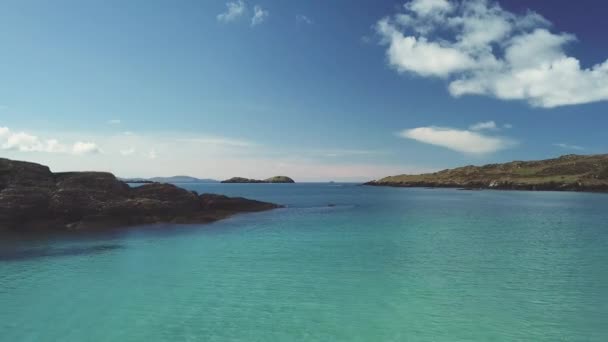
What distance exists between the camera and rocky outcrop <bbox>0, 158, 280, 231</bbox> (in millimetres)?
46719

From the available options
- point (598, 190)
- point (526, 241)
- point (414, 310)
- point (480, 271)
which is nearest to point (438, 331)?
point (414, 310)

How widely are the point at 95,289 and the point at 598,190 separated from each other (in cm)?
18919

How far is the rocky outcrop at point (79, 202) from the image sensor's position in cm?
4672

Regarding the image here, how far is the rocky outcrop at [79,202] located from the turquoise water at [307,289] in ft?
33.1

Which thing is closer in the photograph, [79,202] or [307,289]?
[307,289]

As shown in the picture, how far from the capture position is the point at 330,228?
48.5 meters

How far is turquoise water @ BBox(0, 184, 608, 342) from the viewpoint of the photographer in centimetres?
1546

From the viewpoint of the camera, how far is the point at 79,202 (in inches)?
1977

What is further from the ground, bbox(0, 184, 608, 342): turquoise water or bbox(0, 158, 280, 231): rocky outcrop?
bbox(0, 158, 280, 231): rocky outcrop

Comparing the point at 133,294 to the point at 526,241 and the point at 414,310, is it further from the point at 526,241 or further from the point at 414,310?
the point at 526,241

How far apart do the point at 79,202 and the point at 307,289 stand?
1704 inches

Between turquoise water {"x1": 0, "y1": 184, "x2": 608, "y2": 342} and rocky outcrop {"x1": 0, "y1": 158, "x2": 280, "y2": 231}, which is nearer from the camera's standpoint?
turquoise water {"x1": 0, "y1": 184, "x2": 608, "y2": 342}

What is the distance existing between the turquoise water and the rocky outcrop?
1010 centimetres

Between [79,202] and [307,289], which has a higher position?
[79,202]
